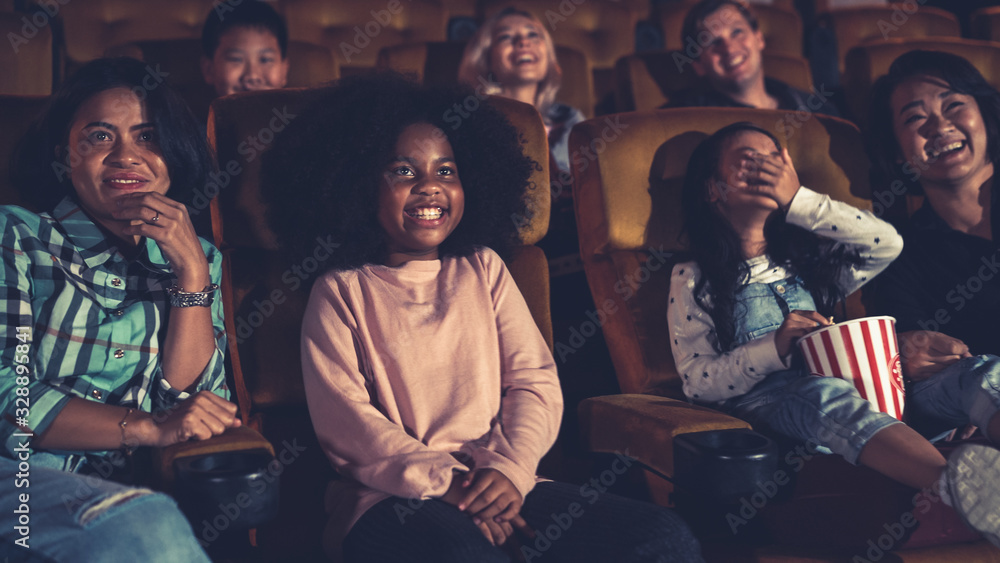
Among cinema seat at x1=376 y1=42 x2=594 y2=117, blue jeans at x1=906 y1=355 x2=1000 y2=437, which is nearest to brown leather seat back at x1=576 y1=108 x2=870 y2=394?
blue jeans at x1=906 y1=355 x2=1000 y2=437

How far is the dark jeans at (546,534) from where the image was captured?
1.02 meters

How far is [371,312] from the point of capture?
4.21ft

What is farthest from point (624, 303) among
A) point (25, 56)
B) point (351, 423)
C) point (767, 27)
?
point (767, 27)

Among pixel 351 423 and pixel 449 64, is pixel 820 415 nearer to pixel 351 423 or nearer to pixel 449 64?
pixel 351 423

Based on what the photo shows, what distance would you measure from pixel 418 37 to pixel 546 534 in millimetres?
2773

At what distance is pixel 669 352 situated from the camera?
154 centimetres

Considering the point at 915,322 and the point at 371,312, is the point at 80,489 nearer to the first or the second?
the point at 371,312

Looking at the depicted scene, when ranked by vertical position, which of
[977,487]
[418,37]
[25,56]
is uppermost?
[418,37]

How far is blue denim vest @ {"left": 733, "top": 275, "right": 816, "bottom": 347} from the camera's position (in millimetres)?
1477

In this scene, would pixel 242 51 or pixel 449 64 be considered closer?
pixel 242 51

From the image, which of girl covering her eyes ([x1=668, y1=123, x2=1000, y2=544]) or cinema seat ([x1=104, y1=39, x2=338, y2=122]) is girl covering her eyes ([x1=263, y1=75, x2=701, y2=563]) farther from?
cinema seat ([x1=104, y1=39, x2=338, y2=122])

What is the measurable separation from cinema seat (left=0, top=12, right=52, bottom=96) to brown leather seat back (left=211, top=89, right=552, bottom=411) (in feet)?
4.17

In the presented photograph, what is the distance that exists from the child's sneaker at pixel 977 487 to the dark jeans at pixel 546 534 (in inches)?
14.0

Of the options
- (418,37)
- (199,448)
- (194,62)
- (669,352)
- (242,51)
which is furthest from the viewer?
(418,37)
